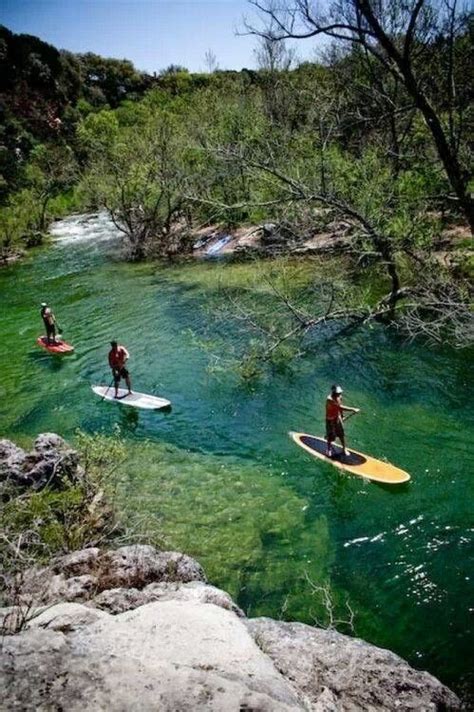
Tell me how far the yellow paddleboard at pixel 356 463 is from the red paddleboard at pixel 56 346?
9.91 m

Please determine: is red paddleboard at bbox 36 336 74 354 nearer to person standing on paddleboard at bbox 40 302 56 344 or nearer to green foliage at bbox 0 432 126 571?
person standing on paddleboard at bbox 40 302 56 344

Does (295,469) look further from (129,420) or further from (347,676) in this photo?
(347,676)

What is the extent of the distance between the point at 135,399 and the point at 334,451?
5979mm

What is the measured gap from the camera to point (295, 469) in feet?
36.5

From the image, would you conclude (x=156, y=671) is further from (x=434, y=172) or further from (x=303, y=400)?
(x=434, y=172)

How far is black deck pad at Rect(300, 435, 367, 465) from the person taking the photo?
433 inches

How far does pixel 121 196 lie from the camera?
30.0 metres

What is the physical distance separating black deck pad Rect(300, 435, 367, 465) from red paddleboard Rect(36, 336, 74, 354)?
10105 millimetres

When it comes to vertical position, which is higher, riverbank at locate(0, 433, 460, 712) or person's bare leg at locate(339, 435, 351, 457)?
riverbank at locate(0, 433, 460, 712)

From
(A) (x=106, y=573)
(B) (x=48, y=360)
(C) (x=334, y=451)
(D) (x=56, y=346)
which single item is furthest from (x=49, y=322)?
(A) (x=106, y=573)

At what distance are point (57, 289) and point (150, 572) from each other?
899 inches

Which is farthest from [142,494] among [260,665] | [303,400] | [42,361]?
[42,361]

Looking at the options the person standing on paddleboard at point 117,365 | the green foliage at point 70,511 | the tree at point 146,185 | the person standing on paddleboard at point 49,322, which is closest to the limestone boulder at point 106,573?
the green foliage at point 70,511

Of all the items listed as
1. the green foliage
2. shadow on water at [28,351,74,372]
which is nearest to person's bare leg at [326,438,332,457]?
the green foliage
